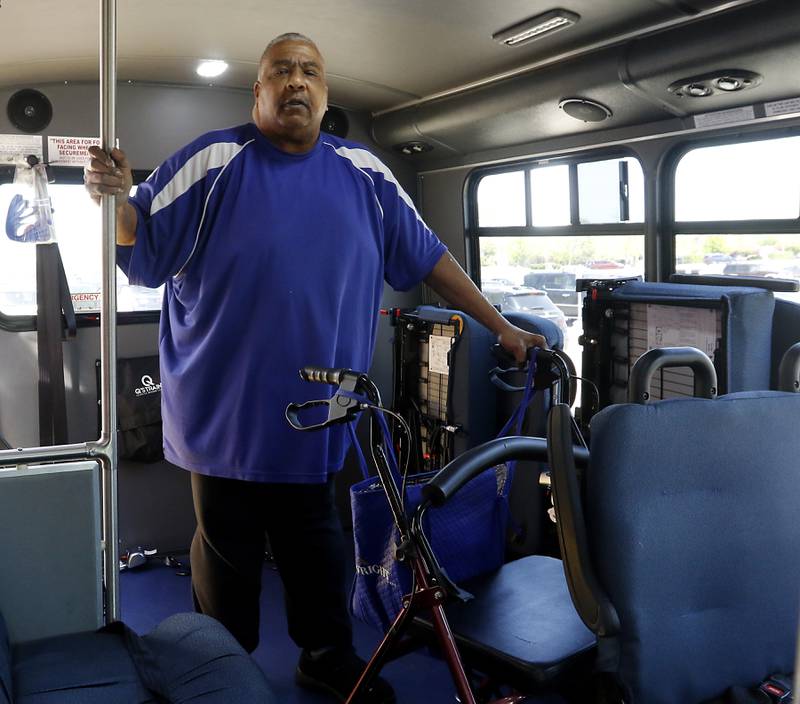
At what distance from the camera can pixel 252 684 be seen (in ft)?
4.76

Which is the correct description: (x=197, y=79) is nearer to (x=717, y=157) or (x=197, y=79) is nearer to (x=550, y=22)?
(x=550, y=22)

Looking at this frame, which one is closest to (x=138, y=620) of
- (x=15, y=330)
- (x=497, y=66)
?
(x=15, y=330)

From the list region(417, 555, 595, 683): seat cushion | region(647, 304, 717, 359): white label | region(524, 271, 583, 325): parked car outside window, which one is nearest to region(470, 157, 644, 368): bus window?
region(524, 271, 583, 325): parked car outside window

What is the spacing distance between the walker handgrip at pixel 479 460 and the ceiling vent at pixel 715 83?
1556mm

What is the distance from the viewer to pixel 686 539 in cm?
154

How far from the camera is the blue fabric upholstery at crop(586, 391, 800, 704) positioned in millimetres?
1489

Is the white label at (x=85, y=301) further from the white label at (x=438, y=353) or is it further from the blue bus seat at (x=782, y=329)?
the blue bus seat at (x=782, y=329)

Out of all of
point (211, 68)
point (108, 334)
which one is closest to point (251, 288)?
point (108, 334)

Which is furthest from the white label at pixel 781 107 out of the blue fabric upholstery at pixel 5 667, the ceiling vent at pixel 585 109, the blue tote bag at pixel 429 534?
the blue fabric upholstery at pixel 5 667

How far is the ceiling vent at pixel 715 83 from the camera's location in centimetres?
260

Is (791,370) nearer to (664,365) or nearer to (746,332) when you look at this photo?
(664,365)

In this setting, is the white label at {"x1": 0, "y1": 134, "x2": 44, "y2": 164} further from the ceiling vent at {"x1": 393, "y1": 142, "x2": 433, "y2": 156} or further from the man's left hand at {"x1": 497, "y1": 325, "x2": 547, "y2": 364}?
the man's left hand at {"x1": 497, "y1": 325, "x2": 547, "y2": 364}

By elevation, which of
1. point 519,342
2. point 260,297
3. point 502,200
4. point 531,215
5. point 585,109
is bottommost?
point 519,342

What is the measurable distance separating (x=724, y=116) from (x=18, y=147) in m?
3.21
